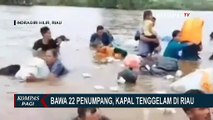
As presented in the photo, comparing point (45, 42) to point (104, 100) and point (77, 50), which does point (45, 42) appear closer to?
point (77, 50)

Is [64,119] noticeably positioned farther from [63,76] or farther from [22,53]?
[22,53]

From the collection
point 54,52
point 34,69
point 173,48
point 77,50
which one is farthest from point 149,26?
point 34,69

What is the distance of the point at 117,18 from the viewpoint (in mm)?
2535

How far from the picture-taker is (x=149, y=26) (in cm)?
255

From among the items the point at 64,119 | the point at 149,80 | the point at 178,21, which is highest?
the point at 178,21

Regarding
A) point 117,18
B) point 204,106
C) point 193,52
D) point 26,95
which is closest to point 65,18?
point 117,18

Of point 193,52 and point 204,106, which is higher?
point 193,52

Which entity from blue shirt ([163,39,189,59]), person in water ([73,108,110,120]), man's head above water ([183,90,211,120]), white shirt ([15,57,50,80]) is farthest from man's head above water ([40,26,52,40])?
man's head above water ([183,90,211,120])

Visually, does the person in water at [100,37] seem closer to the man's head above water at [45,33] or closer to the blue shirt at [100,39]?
the blue shirt at [100,39]

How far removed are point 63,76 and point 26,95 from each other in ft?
0.70

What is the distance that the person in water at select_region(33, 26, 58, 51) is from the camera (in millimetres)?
2506

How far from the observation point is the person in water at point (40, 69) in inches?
99.0

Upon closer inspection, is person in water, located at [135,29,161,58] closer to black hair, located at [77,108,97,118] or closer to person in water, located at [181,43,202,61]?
person in water, located at [181,43,202,61]

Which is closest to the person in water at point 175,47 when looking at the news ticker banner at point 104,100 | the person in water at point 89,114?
the news ticker banner at point 104,100
